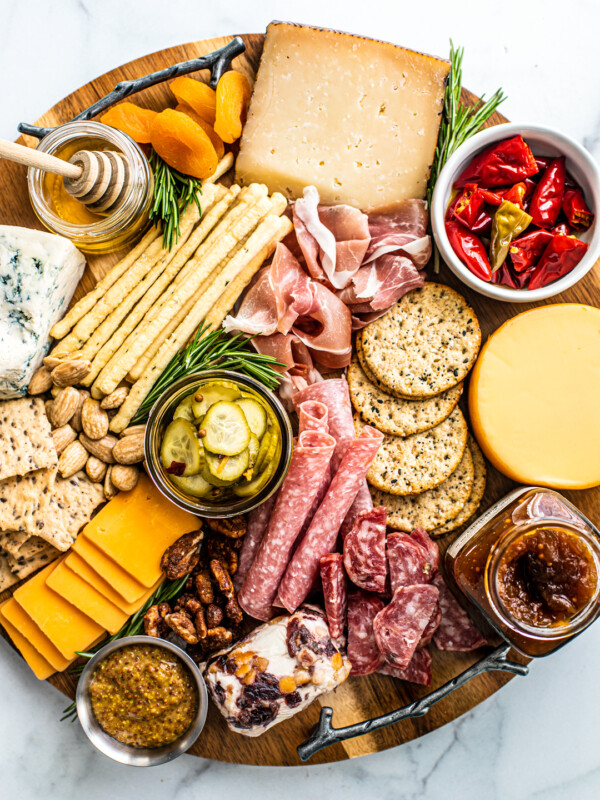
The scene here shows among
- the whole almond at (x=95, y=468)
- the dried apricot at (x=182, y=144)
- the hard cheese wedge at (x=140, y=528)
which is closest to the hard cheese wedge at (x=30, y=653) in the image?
the hard cheese wedge at (x=140, y=528)

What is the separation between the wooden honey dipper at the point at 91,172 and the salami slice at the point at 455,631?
1643 millimetres

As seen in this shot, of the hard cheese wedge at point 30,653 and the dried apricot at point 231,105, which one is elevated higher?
the dried apricot at point 231,105

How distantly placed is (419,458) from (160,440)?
0.88m

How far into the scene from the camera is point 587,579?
1.78 m

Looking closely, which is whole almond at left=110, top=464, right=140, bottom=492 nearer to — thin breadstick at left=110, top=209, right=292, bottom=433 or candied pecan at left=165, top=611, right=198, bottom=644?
thin breadstick at left=110, top=209, right=292, bottom=433

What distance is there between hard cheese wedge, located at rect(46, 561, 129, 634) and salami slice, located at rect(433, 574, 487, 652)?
1067mm

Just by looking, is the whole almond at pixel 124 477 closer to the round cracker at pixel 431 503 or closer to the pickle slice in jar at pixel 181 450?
the pickle slice in jar at pixel 181 450

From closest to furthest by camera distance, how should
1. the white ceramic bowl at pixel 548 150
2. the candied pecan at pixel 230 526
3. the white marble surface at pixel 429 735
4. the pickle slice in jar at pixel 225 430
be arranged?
the pickle slice in jar at pixel 225 430, the white ceramic bowl at pixel 548 150, the candied pecan at pixel 230 526, the white marble surface at pixel 429 735

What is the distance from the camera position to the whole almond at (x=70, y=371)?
2.00m

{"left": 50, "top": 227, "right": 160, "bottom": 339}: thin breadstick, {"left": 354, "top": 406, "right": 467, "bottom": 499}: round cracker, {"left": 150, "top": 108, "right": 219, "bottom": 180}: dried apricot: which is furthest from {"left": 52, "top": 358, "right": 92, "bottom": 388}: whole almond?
{"left": 354, "top": 406, "right": 467, "bottom": 499}: round cracker

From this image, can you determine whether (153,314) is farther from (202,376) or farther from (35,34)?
(35,34)

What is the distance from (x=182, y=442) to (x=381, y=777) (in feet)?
5.21

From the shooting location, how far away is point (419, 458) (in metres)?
2.12

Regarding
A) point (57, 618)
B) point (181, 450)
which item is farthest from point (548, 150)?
point (57, 618)
